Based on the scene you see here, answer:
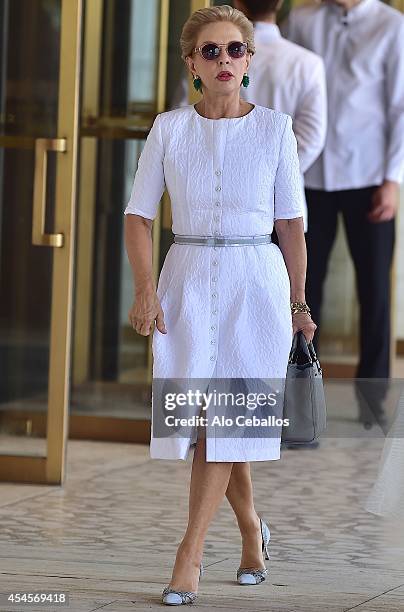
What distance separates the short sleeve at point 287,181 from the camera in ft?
11.2

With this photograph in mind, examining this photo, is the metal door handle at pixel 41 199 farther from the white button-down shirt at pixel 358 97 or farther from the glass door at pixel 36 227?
the white button-down shirt at pixel 358 97

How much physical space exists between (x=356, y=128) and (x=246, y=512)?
9.42 feet

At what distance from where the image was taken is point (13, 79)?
539 centimetres

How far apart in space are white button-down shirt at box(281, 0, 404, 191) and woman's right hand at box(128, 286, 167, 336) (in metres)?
2.83

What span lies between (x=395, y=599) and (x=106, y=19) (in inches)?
139

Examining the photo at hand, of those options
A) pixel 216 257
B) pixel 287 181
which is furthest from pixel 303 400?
pixel 287 181

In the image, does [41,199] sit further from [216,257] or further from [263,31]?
[216,257]

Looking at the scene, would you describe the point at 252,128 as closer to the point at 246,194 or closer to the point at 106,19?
the point at 246,194

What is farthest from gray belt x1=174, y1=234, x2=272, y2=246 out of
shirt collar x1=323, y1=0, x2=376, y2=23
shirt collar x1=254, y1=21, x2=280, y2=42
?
shirt collar x1=323, y1=0, x2=376, y2=23

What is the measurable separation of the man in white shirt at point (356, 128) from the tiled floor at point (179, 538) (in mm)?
992

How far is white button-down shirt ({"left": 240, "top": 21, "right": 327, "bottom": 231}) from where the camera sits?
5.59 meters

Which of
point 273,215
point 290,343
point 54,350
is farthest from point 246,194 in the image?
point 54,350

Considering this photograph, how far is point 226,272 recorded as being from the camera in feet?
11.1

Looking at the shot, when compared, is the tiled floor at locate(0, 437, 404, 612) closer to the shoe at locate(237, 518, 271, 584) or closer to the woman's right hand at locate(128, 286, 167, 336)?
the shoe at locate(237, 518, 271, 584)
